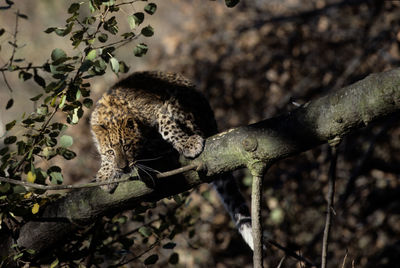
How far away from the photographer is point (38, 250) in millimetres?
2990

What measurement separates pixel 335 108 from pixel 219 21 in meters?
6.15

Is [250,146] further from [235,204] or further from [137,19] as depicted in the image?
[235,204]

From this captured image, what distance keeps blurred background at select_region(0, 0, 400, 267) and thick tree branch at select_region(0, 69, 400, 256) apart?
A: 1357 mm

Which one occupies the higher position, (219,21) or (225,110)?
(219,21)

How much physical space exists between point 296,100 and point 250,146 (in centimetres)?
375

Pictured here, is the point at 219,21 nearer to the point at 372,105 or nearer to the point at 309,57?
the point at 309,57

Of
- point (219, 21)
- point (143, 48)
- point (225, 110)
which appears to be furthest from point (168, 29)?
point (143, 48)

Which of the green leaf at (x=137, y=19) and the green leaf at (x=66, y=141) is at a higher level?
the green leaf at (x=137, y=19)

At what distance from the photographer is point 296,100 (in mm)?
6102

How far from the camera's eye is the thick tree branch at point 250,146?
2.24 meters

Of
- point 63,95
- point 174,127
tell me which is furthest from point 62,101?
point 174,127

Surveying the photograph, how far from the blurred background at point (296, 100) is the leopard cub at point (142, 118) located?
701 millimetres

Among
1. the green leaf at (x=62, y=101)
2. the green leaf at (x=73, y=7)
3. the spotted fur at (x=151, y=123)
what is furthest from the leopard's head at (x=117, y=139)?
the green leaf at (x=73, y=7)

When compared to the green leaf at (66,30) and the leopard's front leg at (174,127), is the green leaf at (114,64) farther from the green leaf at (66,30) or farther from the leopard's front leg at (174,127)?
the leopard's front leg at (174,127)
